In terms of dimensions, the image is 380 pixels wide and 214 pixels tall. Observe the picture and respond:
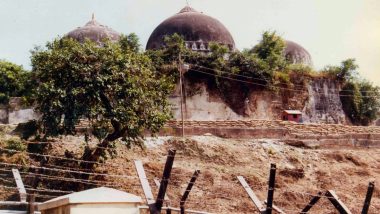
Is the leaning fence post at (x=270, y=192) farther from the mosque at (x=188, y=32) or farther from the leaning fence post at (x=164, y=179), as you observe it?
the mosque at (x=188, y=32)

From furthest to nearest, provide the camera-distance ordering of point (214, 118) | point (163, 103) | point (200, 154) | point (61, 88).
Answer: point (214, 118), point (200, 154), point (163, 103), point (61, 88)

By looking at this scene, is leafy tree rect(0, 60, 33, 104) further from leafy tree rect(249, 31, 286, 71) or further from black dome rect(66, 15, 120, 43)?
leafy tree rect(249, 31, 286, 71)

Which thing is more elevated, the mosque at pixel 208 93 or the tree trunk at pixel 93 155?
the mosque at pixel 208 93

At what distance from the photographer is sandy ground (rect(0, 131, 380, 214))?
64.7 feet

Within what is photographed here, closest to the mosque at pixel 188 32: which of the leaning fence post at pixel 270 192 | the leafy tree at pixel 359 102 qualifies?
the leafy tree at pixel 359 102

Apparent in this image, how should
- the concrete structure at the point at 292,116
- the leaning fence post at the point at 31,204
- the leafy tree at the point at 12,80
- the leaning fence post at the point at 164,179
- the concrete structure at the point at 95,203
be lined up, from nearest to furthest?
the concrete structure at the point at 95,203 < the leaning fence post at the point at 164,179 < the leaning fence post at the point at 31,204 < the leafy tree at the point at 12,80 < the concrete structure at the point at 292,116

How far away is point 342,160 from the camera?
25797mm

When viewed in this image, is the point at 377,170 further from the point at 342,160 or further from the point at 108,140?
the point at 108,140

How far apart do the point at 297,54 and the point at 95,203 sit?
114 ft

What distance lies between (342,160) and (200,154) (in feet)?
22.4

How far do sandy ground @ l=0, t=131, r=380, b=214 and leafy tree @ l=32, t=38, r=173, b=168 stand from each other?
1.51 meters

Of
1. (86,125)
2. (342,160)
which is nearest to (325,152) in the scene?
(342,160)

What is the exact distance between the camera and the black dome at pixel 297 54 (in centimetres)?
4244

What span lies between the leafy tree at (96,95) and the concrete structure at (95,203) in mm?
9262
